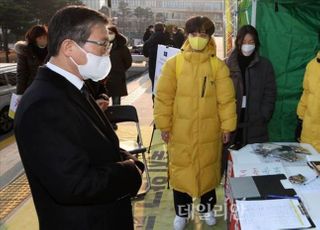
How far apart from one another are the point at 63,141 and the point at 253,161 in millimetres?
1430

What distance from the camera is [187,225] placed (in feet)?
10.0

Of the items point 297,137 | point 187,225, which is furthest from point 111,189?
point 297,137

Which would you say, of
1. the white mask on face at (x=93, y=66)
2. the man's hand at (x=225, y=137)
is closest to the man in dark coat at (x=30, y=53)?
the man's hand at (x=225, y=137)

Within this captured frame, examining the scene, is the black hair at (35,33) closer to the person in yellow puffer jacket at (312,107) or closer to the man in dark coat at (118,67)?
the man in dark coat at (118,67)

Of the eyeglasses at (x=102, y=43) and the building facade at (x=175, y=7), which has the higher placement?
the building facade at (x=175, y=7)

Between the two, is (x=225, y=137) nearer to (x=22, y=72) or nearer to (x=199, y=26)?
(x=199, y=26)

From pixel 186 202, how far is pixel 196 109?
2.57 feet

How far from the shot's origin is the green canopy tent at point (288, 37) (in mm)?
3854

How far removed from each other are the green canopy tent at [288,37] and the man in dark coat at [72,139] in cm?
278

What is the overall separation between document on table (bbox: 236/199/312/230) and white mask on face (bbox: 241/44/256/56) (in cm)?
167

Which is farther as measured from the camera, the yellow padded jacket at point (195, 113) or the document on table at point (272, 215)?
the yellow padded jacket at point (195, 113)

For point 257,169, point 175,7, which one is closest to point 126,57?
point 257,169

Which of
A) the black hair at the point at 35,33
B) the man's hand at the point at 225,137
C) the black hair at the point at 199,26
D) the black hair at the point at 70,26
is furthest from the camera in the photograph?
the black hair at the point at 35,33

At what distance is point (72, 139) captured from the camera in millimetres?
1338
